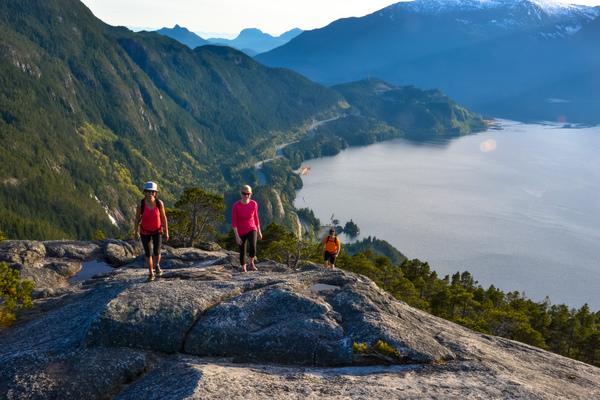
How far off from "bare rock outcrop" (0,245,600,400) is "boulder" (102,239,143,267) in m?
22.0

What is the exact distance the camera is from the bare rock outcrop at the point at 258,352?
11453 millimetres

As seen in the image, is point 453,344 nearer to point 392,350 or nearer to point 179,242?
point 392,350

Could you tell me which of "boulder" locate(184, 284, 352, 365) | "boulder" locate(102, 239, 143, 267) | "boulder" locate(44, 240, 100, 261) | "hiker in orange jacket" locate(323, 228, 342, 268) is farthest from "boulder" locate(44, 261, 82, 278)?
"boulder" locate(184, 284, 352, 365)

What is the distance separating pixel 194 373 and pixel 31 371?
172 inches

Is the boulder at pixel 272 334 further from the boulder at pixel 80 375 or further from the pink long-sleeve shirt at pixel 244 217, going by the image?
the pink long-sleeve shirt at pixel 244 217

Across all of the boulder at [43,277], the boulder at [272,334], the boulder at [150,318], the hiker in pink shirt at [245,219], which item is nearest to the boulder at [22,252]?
the boulder at [43,277]

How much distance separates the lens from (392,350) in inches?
527

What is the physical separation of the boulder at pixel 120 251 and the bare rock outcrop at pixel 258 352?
72.1ft

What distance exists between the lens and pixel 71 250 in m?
40.1

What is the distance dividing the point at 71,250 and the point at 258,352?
32888 mm

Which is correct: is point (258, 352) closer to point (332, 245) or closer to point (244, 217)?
point (244, 217)

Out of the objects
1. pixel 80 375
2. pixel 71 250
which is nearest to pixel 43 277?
pixel 71 250

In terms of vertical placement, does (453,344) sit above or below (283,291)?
below

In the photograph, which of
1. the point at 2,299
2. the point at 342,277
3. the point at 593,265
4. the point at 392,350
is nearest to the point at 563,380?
the point at 392,350
